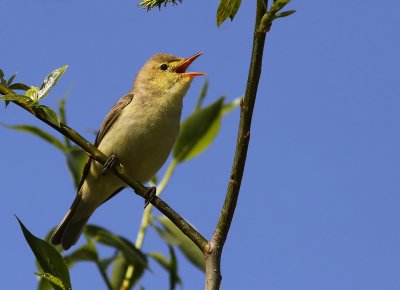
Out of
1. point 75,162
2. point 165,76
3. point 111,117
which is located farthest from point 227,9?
point 165,76

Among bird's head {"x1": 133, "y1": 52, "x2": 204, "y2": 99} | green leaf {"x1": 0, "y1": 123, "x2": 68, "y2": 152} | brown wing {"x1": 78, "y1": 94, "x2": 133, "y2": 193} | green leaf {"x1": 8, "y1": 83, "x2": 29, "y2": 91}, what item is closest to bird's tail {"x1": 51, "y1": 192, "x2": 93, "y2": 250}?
brown wing {"x1": 78, "y1": 94, "x2": 133, "y2": 193}

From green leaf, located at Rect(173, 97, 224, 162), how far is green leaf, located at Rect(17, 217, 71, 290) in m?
1.89

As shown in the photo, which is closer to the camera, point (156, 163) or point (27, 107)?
point (27, 107)

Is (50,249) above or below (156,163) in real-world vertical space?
below

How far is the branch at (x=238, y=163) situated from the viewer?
65.8 inches

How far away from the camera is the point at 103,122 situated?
574 centimetres

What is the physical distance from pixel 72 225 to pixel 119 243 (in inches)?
112

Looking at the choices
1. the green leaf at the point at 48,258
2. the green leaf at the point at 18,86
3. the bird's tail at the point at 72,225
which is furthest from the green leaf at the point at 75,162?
the bird's tail at the point at 72,225

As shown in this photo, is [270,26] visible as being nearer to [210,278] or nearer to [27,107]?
[210,278]

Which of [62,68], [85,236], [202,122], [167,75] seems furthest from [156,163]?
[62,68]

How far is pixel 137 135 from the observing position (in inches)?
209

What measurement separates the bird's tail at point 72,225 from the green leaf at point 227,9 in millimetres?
4246

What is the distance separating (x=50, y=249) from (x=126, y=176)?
2.29ft

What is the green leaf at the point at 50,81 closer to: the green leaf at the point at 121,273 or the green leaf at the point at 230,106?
the green leaf at the point at 121,273
